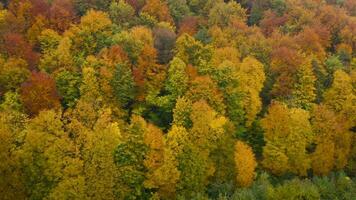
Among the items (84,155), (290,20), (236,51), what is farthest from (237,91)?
(290,20)

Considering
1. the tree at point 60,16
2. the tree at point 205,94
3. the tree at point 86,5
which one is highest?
the tree at point 205,94

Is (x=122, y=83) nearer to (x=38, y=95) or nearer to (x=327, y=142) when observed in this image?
(x=38, y=95)

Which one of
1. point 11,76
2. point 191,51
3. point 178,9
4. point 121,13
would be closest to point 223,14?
point 178,9

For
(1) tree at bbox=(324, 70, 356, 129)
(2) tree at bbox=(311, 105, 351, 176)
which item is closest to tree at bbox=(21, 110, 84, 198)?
(2) tree at bbox=(311, 105, 351, 176)

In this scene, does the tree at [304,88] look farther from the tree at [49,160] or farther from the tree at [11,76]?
the tree at [11,76]

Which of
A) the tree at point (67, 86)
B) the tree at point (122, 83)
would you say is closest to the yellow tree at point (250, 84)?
the tree at point (122, 83)

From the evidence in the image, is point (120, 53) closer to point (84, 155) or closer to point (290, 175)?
point (84, 155)
